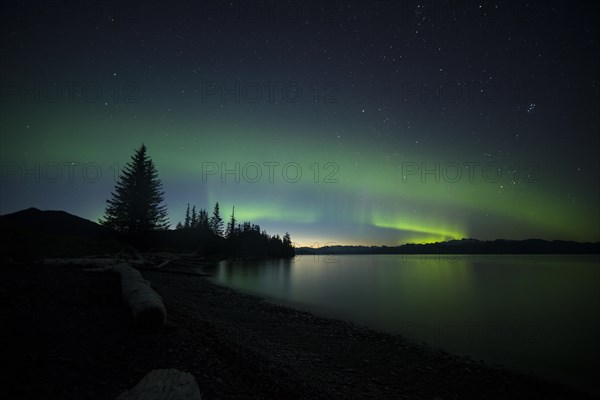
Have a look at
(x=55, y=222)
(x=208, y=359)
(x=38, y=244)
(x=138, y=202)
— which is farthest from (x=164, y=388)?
(x=55, y=222)

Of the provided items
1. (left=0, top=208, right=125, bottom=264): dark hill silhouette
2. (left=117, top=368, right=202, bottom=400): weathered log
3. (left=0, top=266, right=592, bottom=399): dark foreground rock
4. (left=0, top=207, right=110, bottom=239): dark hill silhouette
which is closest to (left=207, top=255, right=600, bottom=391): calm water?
(left=0, top=266, right=592, bottom=399): dark foreground rock

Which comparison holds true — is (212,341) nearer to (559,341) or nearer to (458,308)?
(559,341)

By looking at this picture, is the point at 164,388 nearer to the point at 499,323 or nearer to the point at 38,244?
the point at 499,323

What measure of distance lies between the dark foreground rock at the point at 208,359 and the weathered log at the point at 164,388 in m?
0.96

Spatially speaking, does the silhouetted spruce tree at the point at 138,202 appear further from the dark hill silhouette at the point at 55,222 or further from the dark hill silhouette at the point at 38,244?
the dark hill silhouette at the point at 55,222

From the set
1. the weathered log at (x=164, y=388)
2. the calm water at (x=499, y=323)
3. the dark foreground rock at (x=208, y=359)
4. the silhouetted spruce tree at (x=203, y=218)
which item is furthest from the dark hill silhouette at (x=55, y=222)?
the weathered log at (x=164, y=388)

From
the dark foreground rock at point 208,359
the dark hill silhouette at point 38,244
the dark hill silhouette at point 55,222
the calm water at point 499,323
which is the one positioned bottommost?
the calm water at point 499,323

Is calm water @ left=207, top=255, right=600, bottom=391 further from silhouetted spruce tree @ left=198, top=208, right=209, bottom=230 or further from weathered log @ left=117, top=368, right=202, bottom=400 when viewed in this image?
silhouetted spruce tree @ left=198, top=208, right=209, bottom=230

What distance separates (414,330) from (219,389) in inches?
494

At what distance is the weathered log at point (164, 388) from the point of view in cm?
318

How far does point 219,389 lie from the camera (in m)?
4.57

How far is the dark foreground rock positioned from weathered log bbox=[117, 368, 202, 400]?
961 mm

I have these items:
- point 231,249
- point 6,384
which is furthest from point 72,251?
point 231,249

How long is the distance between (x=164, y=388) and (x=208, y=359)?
239 centimetres
